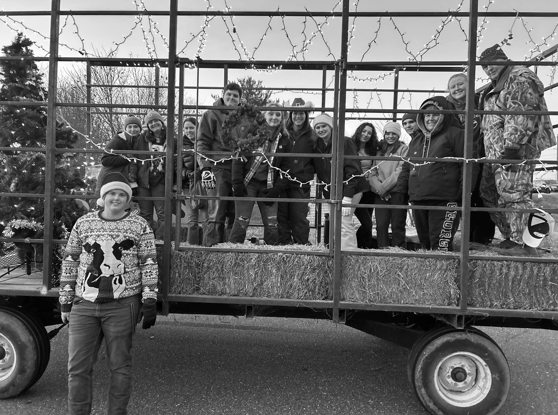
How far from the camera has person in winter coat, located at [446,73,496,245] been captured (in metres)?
4.48

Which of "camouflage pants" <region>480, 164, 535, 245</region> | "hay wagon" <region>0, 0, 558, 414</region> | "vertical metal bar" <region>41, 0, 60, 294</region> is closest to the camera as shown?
"hay wagon" <region>0, 0, 558, 414</region>

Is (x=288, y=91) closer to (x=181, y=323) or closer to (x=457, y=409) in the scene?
(x=181, y=323)

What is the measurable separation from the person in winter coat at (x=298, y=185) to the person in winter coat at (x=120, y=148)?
152 cm

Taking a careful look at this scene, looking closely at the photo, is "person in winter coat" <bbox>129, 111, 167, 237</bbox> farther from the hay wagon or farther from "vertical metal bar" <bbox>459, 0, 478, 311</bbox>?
"vertical metal bar" <bbox>459, 0, 478, 311</bbox>

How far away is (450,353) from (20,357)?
11.1 ft

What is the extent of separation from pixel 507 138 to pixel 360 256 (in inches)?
61.8

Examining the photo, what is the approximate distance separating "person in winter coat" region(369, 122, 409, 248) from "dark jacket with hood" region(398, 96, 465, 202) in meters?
0.49

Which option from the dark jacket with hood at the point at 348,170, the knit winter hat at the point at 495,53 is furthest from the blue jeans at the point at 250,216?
the knit winter hat at the point at 495,53

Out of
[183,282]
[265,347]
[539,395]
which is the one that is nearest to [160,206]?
[183,282]

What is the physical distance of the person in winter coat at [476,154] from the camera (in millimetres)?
4480

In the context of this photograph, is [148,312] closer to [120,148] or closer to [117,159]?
[117,159]

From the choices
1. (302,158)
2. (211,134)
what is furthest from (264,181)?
(211,134)

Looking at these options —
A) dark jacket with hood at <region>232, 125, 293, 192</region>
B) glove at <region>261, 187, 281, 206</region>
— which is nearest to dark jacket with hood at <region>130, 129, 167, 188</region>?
dark jacket with hood at <region>232, 125, 293, 192</region>

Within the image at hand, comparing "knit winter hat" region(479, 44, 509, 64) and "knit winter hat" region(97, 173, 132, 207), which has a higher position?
"knit winter hat" region(479, 44, 509, 64)
